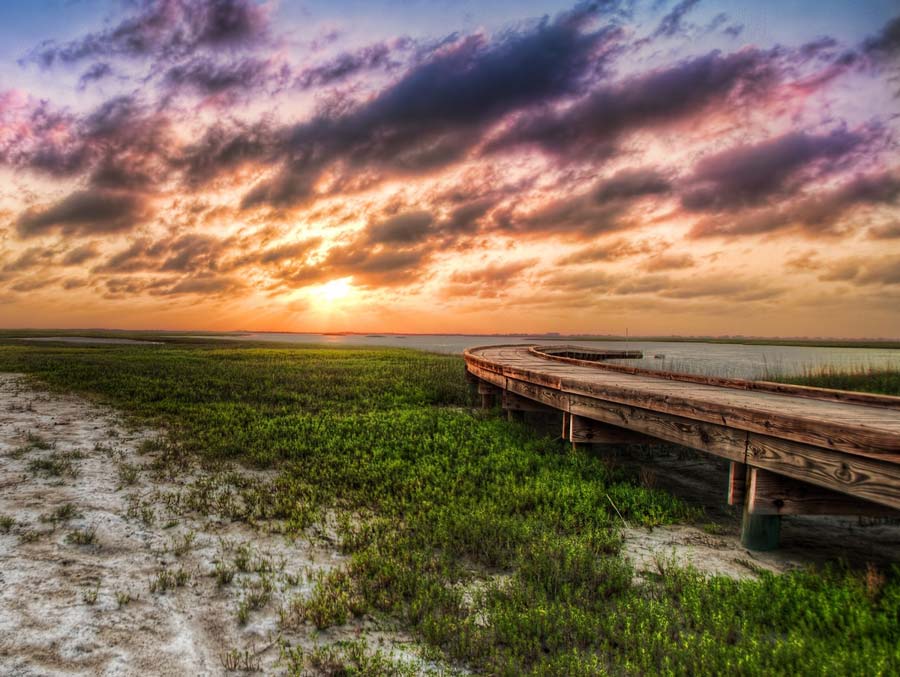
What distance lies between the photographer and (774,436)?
486 centimetres

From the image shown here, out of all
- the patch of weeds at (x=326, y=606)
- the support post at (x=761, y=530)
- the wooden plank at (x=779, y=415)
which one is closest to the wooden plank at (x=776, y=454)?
the wooden plank at (x=779, y=415)

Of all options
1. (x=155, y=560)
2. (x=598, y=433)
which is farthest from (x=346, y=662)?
(x=598, y=433)

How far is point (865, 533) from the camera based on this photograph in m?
6.10

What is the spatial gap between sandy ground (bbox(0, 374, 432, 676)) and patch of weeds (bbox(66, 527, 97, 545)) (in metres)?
0.03

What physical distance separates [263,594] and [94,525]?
2890 millimetres

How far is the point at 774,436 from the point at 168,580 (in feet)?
19.9

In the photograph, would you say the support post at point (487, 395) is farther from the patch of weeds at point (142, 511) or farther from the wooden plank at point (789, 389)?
the patch of weeds at point (142, 511)

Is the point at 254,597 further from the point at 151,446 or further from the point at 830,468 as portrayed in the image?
the point at 151,446

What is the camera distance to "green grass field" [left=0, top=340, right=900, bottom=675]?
3537 mm

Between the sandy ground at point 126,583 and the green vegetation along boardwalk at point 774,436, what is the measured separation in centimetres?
395

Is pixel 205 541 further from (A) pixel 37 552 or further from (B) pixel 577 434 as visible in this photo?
(B) pixel 577 434

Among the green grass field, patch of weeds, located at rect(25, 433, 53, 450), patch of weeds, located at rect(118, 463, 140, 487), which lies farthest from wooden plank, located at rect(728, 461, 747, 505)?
patch of weeds, located at rect(25, 433, 53, 450)

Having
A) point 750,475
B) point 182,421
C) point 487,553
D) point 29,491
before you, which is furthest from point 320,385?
point 750,475

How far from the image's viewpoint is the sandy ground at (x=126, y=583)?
3.58 metres
